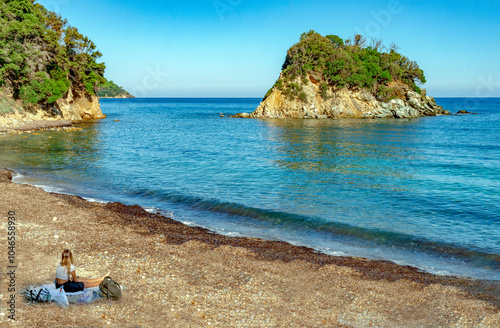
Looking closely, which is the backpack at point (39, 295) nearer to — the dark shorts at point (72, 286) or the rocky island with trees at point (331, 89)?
the dark shorts at point (72, 286)

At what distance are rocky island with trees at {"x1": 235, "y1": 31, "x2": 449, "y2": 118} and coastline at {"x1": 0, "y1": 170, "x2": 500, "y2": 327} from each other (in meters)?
83.0

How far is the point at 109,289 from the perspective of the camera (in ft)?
32.1

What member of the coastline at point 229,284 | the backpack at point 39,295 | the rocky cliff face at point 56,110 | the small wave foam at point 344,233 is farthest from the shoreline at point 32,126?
the backpack at point 39,295

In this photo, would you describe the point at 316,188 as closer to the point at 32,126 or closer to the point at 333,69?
the point at 32,126

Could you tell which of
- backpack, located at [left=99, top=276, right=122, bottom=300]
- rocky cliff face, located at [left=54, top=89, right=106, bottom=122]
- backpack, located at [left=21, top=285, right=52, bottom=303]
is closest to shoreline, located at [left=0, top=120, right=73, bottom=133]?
rocky cliff face, located at [left=54, top=89, right=106, bottom=122]

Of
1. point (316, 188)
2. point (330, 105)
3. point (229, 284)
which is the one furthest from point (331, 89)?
point (229, 284)

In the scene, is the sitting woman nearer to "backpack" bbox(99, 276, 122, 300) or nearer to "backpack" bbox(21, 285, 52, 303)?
"backpack" bbox(21, 285, 52, 303)

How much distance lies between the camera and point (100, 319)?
9008mm

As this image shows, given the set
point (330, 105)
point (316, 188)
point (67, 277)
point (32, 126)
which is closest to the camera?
point (67, 277)

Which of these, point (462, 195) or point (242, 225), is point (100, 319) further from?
point (462, 195)

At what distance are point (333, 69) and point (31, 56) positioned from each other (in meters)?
68.7

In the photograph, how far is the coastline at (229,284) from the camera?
9.52 meters

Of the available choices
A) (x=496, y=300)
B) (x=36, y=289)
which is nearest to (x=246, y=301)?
(x=36, y=289)

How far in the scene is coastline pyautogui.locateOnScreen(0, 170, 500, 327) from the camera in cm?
952
